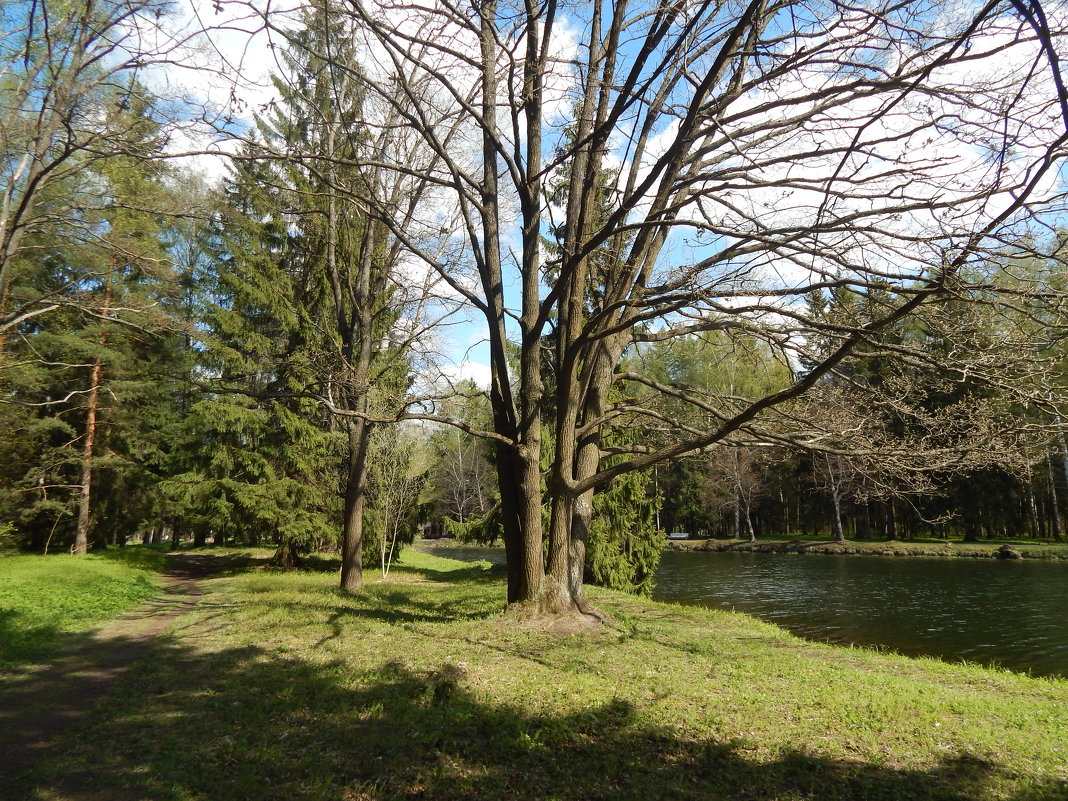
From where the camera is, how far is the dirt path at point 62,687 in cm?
430

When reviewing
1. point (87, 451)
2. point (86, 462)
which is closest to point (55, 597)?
point (86, 462)

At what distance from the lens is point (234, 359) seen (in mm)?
18453

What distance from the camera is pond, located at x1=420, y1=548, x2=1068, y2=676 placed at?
11670 millimetres

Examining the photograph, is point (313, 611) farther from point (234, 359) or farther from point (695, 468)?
point (695, 468)

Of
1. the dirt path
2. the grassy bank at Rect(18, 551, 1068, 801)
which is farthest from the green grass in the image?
the grassy bank at Rect(18, 551, 1068, 801)

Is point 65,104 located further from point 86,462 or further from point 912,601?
point 912,601

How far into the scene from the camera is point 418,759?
13.2ft

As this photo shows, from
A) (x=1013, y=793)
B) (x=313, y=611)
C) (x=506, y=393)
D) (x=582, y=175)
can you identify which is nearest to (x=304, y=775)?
(x=1013, y=793)

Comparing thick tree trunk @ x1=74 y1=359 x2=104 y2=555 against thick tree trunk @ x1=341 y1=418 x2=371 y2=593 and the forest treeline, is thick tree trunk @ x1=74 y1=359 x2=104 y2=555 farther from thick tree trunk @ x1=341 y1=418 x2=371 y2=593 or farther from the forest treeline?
thick tree trunk @ x1=341 y1=418 x2=371 y2=593

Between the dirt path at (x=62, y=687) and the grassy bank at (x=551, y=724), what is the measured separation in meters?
0.22

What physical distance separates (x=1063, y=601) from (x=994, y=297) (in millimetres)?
14363

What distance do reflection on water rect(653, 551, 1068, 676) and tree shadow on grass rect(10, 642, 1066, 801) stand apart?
28.5ft

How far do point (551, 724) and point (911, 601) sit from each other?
1661cm

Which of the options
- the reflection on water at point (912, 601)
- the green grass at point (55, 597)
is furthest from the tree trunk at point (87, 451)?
the reflection on water at point (912, 601)
